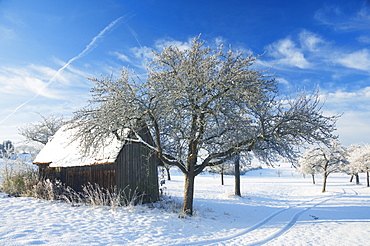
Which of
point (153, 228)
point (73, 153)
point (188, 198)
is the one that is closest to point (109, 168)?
point (73, 153)

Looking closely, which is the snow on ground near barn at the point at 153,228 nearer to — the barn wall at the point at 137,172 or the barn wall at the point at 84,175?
the barn wall at the point at 137,172

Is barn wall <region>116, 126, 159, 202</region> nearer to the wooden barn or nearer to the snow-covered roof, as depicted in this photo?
the wooden barn

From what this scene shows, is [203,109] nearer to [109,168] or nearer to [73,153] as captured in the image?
[109,168]

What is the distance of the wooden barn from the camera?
42.1ft

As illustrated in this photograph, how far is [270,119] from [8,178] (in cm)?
1617

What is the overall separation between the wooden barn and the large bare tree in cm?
197

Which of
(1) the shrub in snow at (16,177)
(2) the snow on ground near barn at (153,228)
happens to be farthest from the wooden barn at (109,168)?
(2) the snow on ground near barn at (153,228)

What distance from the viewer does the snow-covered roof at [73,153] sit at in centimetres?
1260

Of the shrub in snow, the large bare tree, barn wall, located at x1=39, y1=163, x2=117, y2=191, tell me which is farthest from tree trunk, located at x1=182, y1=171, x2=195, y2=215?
the shrub in snow

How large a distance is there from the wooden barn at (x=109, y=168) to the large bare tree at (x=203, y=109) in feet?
6.47

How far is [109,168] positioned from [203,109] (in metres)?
6.33

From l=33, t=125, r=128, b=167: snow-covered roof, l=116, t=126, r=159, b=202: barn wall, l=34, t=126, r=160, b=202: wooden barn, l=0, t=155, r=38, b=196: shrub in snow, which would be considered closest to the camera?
l=33, t=125, r=128, b=167: snow-covered roof

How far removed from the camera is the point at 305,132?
1045 centimetres

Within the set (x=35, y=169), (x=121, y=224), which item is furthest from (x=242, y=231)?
(x=35, y=169)
